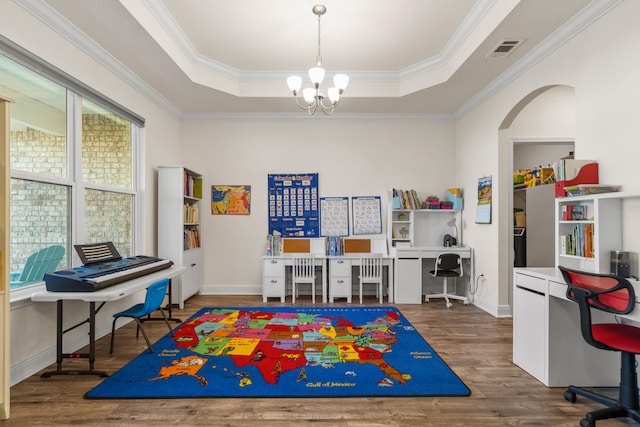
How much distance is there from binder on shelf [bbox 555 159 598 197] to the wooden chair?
4.51m

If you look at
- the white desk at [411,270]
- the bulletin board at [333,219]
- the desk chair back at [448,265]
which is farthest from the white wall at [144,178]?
the desk chair back at [448,265]

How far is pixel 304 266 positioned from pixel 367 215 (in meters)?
1.38

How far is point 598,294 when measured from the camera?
6.99 feet

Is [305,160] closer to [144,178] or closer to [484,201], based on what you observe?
[144,178]

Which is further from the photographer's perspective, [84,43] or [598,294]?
[84,43]

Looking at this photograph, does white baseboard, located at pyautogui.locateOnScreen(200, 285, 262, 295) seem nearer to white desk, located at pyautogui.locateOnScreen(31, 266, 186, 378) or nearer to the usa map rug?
the usa map rug

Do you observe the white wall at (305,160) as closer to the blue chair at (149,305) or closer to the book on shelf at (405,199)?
the book on shelf at (405,199)

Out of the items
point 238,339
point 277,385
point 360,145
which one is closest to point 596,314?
point 277,385

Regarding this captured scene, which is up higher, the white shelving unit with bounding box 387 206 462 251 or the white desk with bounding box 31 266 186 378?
the white shelving unit with bounding box 387 206 462 251

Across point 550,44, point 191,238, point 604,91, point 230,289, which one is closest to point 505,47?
point 550,44

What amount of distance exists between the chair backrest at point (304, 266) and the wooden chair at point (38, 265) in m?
2.93

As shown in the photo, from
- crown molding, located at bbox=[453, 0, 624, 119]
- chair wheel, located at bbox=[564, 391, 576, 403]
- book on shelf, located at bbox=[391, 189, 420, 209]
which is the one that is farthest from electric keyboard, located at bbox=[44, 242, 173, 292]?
crown molding, located at bbox=[453, 0, 624, 119]

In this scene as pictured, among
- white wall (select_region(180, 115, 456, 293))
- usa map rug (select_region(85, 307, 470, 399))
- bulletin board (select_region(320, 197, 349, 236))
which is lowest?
usa map rug (select_region(85, 307, 470, 399))

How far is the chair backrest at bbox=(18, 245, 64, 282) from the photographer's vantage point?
2936 millimetres
